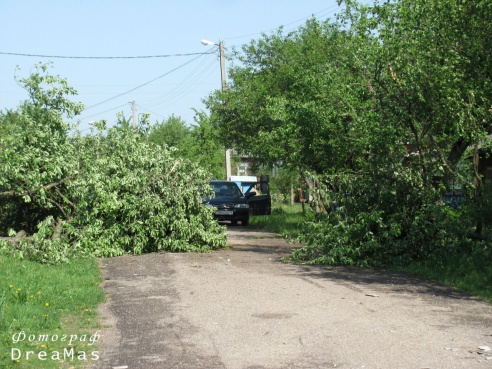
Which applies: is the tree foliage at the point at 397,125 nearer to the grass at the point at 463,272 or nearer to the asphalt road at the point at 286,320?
the grass at the point at 463,272

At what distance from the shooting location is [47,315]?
8844 millimetres

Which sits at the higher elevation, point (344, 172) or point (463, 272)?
point (344, 172)

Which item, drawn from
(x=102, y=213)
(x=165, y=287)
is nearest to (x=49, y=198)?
(x=102, y=213)

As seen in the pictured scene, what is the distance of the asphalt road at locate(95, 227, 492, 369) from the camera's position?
23.2 feet

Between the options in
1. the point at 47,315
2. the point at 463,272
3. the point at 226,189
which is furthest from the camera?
the point at 226,189

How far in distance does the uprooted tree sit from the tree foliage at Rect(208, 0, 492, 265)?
119 inches

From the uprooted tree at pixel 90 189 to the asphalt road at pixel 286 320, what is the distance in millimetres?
2895

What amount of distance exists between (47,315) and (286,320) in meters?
2.78

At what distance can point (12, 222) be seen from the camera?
17.7m

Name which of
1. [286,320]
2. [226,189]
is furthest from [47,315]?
[226,189]

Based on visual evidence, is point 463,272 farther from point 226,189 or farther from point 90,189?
point 226,189

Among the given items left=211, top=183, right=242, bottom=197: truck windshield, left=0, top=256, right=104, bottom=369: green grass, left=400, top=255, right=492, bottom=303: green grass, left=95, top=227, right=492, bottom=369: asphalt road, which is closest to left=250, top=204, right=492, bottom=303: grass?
left=400, top=255, right=492, bottom=303: green grass

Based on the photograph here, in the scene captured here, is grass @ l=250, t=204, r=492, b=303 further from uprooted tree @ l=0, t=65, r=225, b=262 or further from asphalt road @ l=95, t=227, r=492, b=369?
uprooted tree @ l=0, t=65, r=225, b=262

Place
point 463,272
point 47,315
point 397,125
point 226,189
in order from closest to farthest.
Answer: point 47,315 → point 463,272 → point 397,125 → point 226,189
